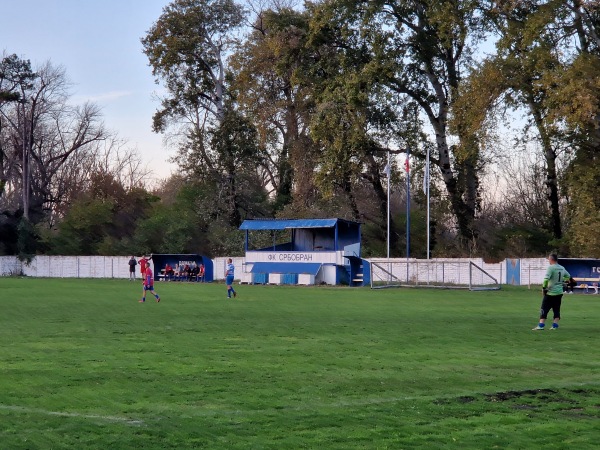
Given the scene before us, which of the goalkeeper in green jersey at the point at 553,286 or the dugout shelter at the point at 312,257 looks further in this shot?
the dugout shelter at the point at 312,257

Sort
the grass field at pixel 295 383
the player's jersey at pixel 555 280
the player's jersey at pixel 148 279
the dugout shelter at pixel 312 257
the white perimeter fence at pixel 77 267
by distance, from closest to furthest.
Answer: the grass field at pixel 295 383
the player's jersey at pixel 555 280
the player's jersey at pixel 148 279
the dugout shelter at pixel 312 257
the white perimeter fence at pixel 77 267

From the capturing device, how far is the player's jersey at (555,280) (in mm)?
21016

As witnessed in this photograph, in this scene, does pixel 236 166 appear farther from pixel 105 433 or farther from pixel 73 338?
pixel 105 433

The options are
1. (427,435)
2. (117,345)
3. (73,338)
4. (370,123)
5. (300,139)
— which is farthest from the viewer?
(300,139)

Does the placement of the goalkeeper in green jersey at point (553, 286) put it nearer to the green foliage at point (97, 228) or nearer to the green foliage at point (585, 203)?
the green foliage at point (585, 203)

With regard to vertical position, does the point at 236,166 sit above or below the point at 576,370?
above

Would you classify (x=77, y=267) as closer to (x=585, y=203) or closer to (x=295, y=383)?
(x=585, y=203)

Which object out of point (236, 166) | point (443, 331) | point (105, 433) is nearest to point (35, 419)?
point (105, 433)

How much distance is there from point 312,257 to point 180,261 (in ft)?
40.6

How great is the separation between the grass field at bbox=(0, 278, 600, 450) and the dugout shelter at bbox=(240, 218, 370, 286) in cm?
2752

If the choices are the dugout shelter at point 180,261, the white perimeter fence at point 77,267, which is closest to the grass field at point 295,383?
the dugout shelter at point 180,261

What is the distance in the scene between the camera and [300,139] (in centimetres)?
6588

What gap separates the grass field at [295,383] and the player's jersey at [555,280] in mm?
1151

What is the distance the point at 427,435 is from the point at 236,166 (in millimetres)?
67460
